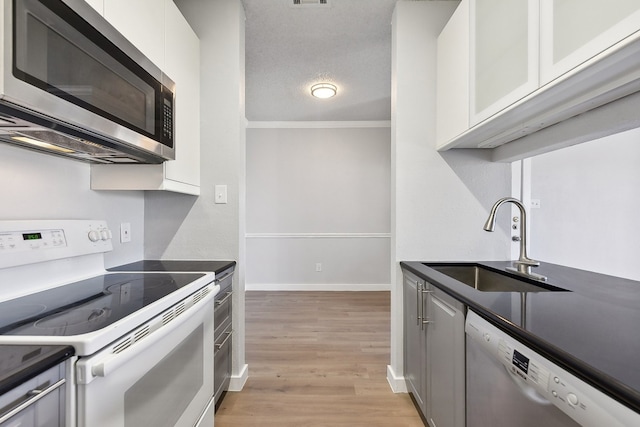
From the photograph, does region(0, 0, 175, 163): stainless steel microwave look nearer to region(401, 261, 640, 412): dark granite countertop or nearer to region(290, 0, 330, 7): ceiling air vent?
region(290, 0, 330, 7): ceiling air vent

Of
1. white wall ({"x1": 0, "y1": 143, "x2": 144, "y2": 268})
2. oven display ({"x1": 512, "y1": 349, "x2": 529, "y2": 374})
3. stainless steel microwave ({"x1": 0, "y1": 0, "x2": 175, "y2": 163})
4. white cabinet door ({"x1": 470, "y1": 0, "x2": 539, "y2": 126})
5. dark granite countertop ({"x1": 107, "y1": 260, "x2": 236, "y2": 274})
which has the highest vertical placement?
white cabinet door ({"x1": 470, "y1": 0, "x2": 539, "y2": 126})

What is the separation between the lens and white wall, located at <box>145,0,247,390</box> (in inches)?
81.2

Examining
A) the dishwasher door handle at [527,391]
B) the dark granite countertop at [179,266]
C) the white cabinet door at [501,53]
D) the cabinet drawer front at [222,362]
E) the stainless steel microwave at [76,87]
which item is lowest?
the cabinet drawer front at [222,362]

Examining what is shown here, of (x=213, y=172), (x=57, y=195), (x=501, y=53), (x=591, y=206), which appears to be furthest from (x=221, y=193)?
(x=591, y=206)

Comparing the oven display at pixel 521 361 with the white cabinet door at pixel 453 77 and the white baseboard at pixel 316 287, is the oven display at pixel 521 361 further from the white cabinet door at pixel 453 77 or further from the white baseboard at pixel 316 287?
the white baseboard at pixel 316 287

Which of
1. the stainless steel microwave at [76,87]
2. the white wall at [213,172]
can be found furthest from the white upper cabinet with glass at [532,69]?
the stainless steel microwave at [76,87]

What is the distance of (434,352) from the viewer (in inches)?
59.5

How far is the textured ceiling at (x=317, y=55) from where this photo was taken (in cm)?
221

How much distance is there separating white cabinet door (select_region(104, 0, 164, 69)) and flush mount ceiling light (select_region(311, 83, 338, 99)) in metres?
1.97

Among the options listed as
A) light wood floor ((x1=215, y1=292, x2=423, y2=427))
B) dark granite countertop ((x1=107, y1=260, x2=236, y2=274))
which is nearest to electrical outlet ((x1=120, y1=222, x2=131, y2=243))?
dark granite countertop ((x1=107, y1=260, x2=236, y2=274))

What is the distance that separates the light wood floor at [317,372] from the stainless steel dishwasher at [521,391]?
87cm

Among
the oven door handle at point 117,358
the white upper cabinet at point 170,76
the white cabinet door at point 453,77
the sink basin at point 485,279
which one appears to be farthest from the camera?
the white cabinet door at point 453,77

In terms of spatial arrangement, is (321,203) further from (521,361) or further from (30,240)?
(521,361)

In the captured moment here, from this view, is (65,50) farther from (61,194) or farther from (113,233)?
(113,233)
